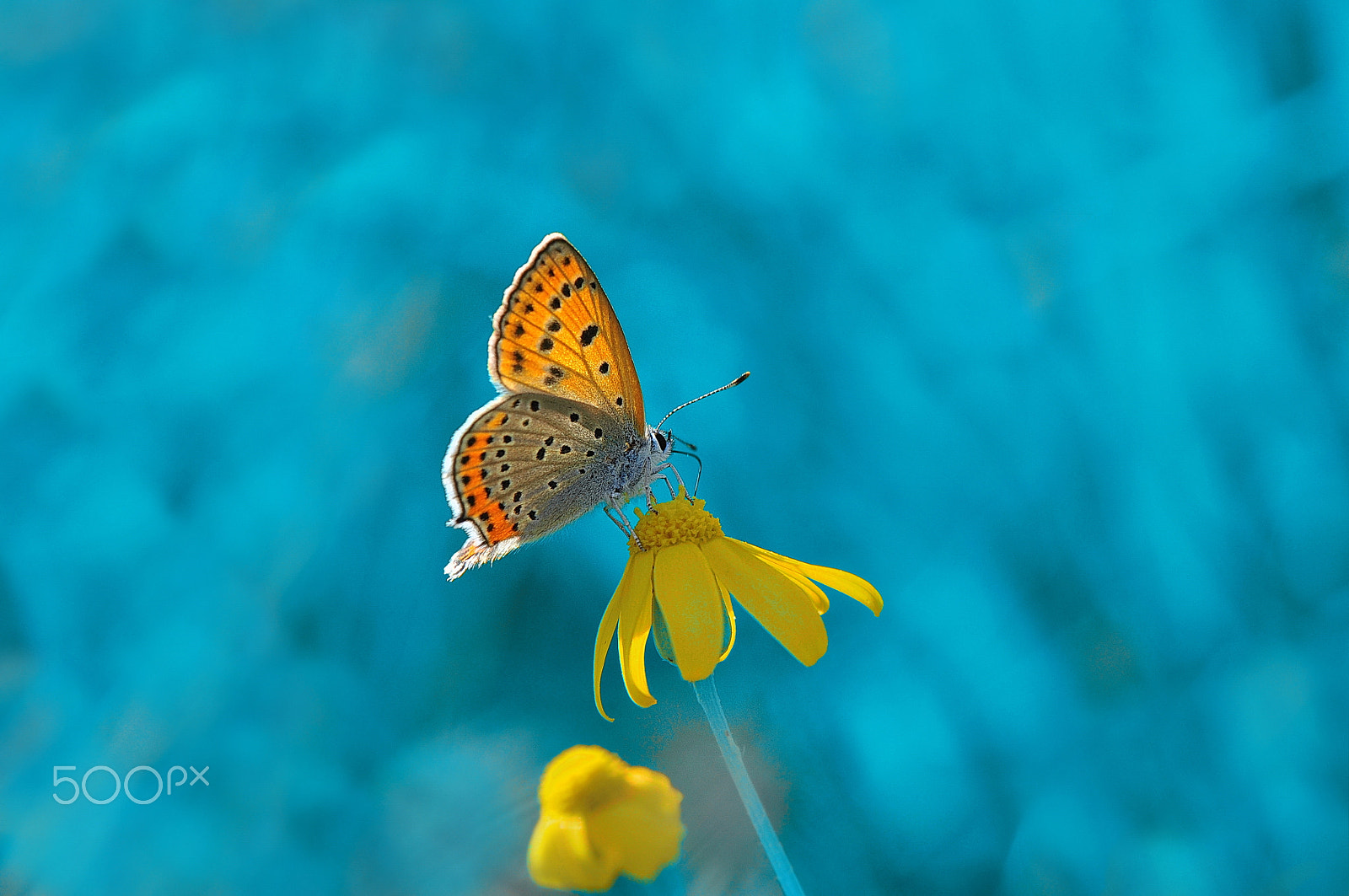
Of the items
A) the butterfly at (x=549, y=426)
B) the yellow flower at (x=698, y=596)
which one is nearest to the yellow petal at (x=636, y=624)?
the yellow flower at (x=698, y=596)

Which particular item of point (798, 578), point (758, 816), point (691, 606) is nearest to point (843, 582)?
point (798, 578)

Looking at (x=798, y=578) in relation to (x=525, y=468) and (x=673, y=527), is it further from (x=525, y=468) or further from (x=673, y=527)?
(x=525, y=468)

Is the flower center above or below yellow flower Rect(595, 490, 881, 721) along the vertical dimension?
above

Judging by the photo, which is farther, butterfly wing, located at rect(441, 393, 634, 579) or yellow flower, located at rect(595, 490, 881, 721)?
butterfly wing, located at rect(441, 393, 634, 579)

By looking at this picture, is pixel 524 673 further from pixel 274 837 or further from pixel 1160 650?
pixel 1160 650

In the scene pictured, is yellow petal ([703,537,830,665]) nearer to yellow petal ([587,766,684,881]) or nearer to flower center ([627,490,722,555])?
flower center ([627,490,722,555])

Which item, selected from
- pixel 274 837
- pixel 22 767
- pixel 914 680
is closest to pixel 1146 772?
pixel 914 680

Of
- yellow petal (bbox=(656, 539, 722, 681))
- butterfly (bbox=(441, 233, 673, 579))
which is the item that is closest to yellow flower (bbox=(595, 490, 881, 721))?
yellow petal (bbox=(656, 539, 722, 681))
